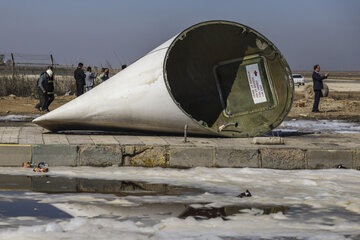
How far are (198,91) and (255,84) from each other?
1.04m

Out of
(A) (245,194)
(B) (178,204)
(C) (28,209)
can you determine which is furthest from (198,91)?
(C) (28,209)

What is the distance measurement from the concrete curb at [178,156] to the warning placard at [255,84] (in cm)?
224

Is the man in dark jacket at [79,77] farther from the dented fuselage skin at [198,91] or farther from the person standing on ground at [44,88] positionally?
the dented fuselage skin at [198,91]

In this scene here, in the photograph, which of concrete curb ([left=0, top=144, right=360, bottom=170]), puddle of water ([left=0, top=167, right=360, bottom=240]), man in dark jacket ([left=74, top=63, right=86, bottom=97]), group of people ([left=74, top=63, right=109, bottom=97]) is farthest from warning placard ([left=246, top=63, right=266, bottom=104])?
man in dark jacket ([left=74, top=63, right=86, bottom=97])

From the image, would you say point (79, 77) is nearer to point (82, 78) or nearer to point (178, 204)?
point (82, 78)

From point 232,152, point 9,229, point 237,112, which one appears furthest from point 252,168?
point 9,229

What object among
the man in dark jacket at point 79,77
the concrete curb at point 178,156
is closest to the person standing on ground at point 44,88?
the man in dark jacket at point 79,77

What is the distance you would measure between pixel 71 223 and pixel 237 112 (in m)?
6.50

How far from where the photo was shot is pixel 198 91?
1200 cm

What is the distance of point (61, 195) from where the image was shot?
6.89 metres

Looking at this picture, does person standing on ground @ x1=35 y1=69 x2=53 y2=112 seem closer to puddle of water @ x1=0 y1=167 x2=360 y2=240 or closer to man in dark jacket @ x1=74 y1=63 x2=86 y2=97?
man in dark jacket @ x1=74 y1=63 x2=86 y2=97

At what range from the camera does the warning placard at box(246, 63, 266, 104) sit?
11.6m

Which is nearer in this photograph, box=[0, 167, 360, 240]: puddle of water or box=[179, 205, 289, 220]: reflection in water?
box=[0, 167, 360, 240]: puddle of water

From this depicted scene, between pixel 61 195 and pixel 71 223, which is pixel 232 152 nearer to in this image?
pixel 61 195
